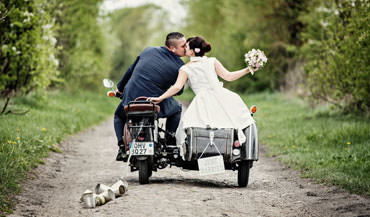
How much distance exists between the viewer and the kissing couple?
6730mm

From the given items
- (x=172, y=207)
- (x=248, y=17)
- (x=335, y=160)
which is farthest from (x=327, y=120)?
(x=248, y=17)

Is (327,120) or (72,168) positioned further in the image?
(327,120)

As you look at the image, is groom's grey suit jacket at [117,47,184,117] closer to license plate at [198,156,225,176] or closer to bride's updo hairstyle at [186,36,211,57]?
bride's updo hairstyle at [186,36,211,57]

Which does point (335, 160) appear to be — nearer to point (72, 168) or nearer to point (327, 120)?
point (72, 168)

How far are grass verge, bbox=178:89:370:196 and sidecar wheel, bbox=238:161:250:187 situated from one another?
129 cm

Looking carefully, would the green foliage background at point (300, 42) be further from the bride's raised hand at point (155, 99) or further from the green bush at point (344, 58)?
the bride's raised hand at point (155, 99)

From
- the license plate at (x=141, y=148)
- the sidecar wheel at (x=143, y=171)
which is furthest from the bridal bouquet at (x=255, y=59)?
the sidecar wheel at (x=143, y=171)

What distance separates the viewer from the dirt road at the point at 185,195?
551 cm

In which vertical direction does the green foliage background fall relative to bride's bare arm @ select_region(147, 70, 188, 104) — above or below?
above

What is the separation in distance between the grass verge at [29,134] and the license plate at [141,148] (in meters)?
1.58

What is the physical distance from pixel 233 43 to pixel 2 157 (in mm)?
23827

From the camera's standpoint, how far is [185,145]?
6672 mm

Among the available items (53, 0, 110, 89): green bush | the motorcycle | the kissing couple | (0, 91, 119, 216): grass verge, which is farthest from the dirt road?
(53, 0, 110, 89): green bush

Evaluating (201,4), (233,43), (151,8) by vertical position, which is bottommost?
(233,43)
